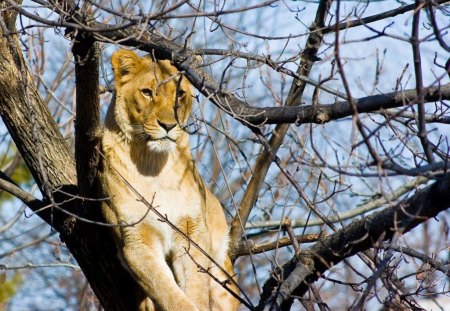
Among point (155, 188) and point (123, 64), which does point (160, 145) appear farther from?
point (123, 64)

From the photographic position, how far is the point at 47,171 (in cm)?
658

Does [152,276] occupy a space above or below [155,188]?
below

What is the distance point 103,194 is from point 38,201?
44 centimetres

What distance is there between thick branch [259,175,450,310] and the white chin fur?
4.84 feet

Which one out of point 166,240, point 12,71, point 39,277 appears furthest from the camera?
point 39,277

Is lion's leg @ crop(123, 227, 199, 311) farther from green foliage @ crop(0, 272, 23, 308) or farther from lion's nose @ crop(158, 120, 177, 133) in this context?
green foliage @ crop(0, 272, 23, 308)

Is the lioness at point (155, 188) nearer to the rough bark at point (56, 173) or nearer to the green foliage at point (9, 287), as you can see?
the rough bark at point (56, 173)

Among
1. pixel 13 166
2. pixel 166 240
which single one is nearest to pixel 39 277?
pixel 13 166

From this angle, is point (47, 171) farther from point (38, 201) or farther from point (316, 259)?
point (316, 259)

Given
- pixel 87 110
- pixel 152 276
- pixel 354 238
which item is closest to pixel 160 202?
pixel 152 276

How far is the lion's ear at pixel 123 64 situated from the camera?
6926mm

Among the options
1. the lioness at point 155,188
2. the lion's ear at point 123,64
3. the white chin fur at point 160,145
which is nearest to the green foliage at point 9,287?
the lioness at point 155,188

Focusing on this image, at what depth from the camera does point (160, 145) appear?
675 centimetres

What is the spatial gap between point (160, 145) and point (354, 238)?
1.99 metres
